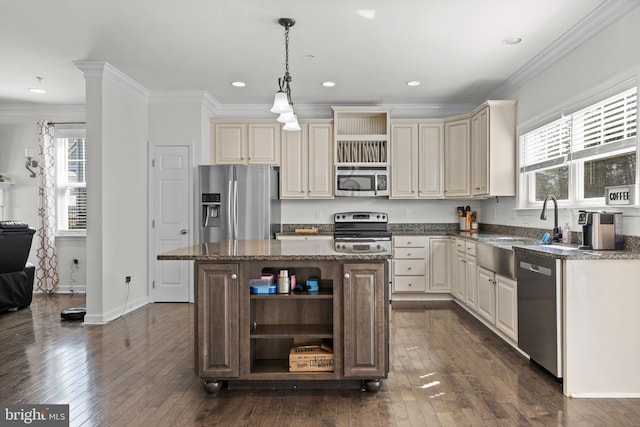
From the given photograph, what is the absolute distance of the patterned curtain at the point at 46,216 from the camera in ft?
18.6

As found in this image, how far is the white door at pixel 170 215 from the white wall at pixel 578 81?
400 centimetres

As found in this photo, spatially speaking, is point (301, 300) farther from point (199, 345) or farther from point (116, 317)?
point (116, 317)

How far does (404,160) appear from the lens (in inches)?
217

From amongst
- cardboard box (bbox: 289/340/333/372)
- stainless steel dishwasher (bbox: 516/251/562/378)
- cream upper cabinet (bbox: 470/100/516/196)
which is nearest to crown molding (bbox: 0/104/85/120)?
cardboard box (bbox: 289/340/333/372)

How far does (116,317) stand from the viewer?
440cm

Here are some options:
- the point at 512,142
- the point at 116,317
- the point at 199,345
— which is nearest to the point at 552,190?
the point at 512,142

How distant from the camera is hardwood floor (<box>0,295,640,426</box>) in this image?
225 cm

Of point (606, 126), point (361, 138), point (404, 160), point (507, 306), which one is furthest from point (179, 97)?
point (606, 126)

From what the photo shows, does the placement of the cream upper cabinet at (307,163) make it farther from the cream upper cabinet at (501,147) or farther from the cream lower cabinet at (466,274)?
the cream upper cabinet at (501,147)

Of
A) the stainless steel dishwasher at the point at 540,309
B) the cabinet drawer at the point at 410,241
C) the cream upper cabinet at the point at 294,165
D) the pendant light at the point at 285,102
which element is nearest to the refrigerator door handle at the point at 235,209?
the cream upper cabinet at the point at 294,165

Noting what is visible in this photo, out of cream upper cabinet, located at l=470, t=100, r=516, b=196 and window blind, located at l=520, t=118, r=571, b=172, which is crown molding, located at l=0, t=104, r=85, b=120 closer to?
cream upper cabinet, located at l=470, t=100, r=516, b=196

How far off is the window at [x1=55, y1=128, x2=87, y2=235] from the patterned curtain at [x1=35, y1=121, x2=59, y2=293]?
129 mm

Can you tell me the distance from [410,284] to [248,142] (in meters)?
2.91

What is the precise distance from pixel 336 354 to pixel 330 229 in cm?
341
